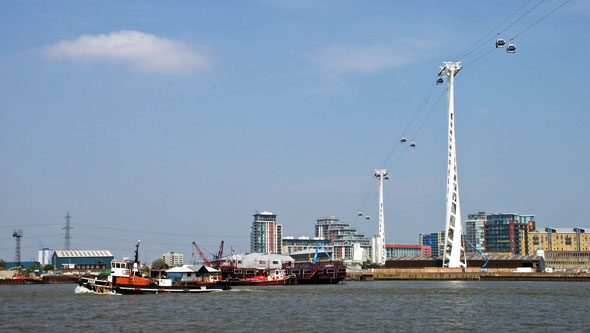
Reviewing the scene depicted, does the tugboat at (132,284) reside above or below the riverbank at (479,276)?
above

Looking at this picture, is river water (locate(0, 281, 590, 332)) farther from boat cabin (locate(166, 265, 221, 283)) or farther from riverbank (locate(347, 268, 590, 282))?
riverbank (locate(347, 268, 590, 282))

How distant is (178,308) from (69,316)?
9935 millimetres

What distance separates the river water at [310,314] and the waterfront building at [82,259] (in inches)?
4499

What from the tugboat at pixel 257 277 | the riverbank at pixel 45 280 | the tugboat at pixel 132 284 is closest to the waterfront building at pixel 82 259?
the riverbank at pixel 45 280

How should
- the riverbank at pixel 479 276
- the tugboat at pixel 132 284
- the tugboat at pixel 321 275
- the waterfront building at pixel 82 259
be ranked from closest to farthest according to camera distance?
the tugboat at pixel 132 284 → the tugboat at pixel 321 275 → the riverbank at pixel 479 276 → the waterfront building at pixel 82 259

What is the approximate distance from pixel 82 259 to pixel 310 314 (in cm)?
15166

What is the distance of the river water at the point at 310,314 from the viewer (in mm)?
44656

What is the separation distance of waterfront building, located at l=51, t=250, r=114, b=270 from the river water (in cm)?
11428

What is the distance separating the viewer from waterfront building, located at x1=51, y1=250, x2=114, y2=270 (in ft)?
590

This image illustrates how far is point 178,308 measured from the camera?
59.0 metres

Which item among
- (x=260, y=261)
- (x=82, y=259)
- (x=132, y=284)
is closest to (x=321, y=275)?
(x=132, y=284)

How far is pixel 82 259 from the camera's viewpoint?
190 metres

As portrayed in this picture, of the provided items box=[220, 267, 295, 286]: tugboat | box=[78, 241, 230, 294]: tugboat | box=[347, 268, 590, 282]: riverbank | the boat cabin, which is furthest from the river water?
box=[347, 268, 590, 282]: riverbank

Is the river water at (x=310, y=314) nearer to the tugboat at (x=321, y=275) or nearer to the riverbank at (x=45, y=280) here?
the tugboat at (x=321, y=275)
